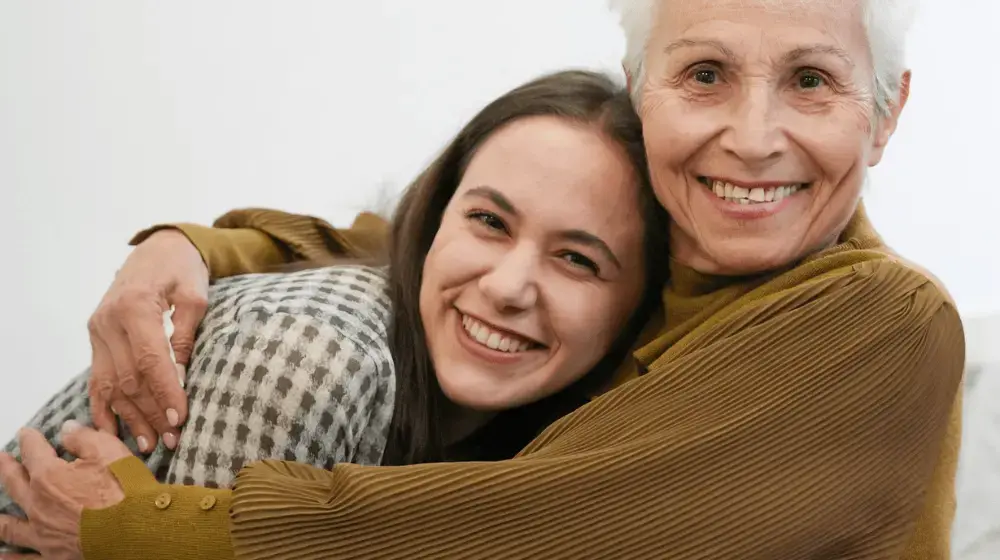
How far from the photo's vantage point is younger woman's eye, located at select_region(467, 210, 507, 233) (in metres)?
1.48

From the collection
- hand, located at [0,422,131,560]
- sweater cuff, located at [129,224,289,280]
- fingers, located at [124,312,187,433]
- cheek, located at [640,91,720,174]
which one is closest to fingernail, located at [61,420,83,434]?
hand, located at [0,422,131,560]

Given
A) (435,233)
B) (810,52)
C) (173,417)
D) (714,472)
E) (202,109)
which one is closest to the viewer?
(714,472)

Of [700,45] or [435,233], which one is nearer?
[700,45]

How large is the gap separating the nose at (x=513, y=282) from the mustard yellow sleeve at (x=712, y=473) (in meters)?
0.30

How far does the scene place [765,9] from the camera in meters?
1.22

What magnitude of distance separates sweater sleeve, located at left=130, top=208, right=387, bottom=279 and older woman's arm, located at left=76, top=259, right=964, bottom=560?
621 mm

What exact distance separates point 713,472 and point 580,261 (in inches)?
17.7

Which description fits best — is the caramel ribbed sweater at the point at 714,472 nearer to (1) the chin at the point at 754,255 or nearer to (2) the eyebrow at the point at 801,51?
(1) the chin at the point at 754,255

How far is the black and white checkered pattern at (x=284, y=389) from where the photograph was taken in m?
1.29

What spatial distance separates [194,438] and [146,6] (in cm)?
197

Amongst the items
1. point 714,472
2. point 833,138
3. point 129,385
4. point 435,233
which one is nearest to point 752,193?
point 833,138

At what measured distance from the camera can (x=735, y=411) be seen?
3.71 ft

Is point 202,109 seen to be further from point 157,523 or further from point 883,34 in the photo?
point 883,34

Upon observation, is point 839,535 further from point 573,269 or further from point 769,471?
point 573,269
